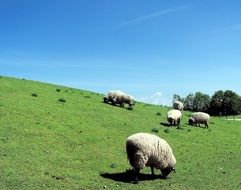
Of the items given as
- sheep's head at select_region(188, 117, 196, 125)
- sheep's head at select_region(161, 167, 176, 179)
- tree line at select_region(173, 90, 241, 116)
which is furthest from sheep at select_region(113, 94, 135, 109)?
tree line at select_region(173, 90, 241, 116)

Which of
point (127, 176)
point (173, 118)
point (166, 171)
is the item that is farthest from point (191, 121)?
point (127, 176)

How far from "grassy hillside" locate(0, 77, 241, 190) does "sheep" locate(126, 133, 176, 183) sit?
93 cm

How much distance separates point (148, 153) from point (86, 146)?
8.55m

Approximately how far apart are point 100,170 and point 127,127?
1550 centimetres

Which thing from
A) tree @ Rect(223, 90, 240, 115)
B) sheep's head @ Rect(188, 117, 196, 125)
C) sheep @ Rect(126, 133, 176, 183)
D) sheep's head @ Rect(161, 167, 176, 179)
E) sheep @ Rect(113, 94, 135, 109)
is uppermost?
tree @ Rect(223, 90, 240, 115)

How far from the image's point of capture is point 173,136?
149ft

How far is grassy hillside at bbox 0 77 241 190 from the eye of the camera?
2677cm

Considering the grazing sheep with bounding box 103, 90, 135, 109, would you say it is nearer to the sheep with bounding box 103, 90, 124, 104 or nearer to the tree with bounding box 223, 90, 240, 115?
the sheep with bounding box 103, 90, 124, 104

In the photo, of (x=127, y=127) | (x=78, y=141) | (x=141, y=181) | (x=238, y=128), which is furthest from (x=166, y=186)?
(x=238, y=128)

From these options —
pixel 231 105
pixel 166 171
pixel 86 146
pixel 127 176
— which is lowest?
pixel 127 176

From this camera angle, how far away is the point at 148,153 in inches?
1090

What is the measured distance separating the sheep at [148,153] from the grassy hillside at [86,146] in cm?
93

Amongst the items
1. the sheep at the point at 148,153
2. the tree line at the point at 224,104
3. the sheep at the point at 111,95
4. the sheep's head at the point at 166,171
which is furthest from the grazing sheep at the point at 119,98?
the tree line at the point at 224,104

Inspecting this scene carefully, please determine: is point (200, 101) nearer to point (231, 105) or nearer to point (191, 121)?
point (231, 105)
